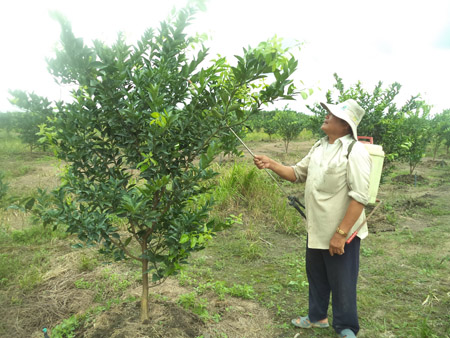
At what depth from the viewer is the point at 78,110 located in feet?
7.32

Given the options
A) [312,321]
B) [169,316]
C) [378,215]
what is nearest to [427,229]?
[378,215]

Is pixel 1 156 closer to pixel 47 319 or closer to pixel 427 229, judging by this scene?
pixel 47 319

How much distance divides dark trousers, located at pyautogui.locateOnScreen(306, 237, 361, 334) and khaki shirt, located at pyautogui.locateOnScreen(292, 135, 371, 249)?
19 centimetres

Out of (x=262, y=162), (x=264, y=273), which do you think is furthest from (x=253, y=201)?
(x=262, y=162)

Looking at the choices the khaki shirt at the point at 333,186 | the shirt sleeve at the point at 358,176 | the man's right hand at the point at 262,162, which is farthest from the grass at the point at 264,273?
the shirt sleeve at the point at 358,176

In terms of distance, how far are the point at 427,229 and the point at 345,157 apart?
472cm

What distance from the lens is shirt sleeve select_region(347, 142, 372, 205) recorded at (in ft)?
8.45

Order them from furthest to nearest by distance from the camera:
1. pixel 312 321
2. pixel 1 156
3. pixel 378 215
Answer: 1. pixel 1 156
2. pixel 378 215
3. pixel 312 321

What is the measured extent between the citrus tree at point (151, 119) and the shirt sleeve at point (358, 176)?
89cm

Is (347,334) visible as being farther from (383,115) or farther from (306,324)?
(383,115)

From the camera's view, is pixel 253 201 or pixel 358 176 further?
pixel 253 201

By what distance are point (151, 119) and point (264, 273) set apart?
3.13 metres

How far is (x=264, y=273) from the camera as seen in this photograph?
176 inches

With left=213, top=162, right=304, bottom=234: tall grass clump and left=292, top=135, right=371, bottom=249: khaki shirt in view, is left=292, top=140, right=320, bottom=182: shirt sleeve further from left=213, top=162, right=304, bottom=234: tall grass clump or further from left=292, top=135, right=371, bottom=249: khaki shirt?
left=213, top=162, right=304, bottom=234: tall grass clump
